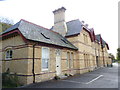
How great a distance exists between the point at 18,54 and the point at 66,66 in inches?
228

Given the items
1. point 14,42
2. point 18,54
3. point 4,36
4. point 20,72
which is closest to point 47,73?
point 20,72

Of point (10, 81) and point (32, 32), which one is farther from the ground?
point (32, 32)

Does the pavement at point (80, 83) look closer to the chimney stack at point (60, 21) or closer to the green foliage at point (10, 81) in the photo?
→ the green foliage at point (10, 81)

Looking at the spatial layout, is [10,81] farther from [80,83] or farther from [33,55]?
[80,83]

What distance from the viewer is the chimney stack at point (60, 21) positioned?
56.0 feet

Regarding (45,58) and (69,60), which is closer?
(45,58)

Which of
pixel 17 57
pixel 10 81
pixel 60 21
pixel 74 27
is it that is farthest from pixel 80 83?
pixel 60 21

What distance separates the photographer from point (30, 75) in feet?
26.7

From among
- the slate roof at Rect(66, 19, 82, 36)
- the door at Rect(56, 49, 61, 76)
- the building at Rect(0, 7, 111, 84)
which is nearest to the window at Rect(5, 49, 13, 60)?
the building at Rect(0, 7, 111, 84)

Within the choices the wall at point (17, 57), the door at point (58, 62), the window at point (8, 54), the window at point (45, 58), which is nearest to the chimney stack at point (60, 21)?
the door at point (58, 62)

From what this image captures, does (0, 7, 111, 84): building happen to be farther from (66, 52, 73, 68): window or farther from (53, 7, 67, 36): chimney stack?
(53, 7, 67, 36): chimney stack

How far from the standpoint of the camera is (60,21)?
694 inches

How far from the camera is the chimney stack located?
56.0ft

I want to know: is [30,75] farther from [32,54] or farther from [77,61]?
[77,61]
